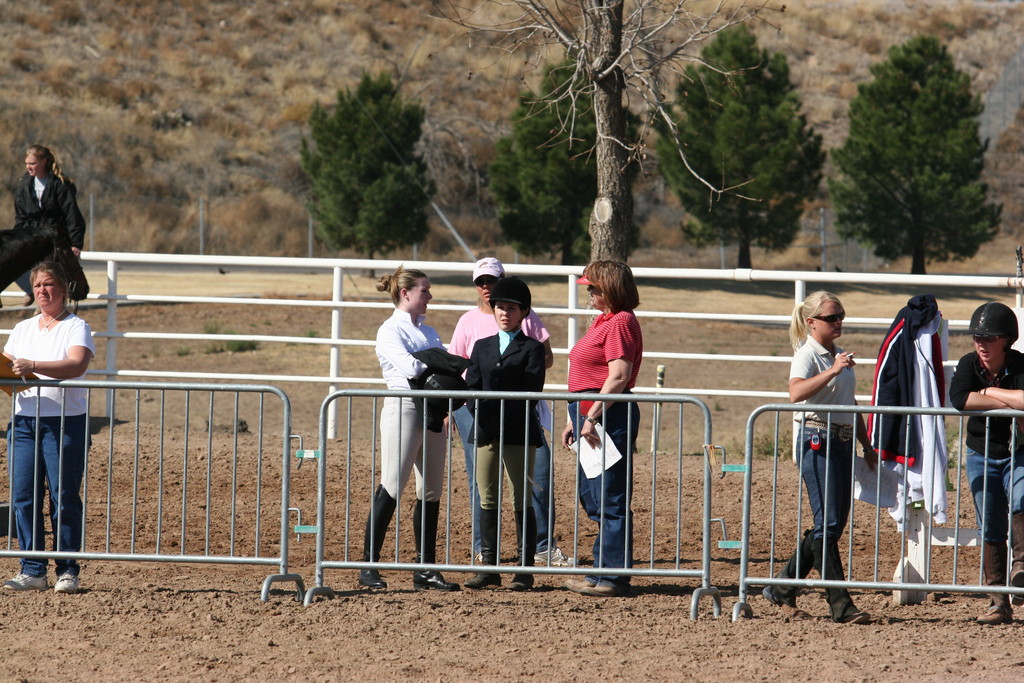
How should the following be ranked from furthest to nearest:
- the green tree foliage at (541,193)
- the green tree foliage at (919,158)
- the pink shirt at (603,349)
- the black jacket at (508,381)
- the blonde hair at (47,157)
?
the green tree foliage at (919,158)
the green tree foliage at (541,193)
the blonde hair at (47,157)
the black jacket at (508,381)
the pink shirt at (603,349)

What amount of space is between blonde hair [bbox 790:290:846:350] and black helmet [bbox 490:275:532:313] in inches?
49.7

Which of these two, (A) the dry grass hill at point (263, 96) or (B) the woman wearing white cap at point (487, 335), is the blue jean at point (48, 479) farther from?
(A) the dry grass hill at point (263, 96)

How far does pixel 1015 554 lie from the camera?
18.5ft

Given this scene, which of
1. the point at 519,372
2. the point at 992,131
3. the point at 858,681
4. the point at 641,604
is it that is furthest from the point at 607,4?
the point at 992,131

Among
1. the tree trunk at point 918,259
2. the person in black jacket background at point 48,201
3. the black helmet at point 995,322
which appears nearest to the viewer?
the black helmet at point 995,322

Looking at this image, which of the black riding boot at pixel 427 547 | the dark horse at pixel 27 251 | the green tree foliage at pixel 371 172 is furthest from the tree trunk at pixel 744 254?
the black riding boot at pixel 427 547

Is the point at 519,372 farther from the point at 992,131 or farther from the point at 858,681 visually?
the point at 992,131

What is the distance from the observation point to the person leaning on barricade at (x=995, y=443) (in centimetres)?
550

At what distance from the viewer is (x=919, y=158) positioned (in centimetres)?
3534

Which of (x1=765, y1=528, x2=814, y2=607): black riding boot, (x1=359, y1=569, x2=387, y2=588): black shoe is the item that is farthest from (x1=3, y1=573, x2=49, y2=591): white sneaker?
(x1=765, y1=528, x2=814, y2=607): black riding boot

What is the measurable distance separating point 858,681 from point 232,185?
4043cm

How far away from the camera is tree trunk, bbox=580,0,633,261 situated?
10359 millimetres

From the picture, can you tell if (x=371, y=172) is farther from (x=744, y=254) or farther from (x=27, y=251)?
(x=27, y=251)

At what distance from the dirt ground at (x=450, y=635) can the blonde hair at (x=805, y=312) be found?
4.17 feet
